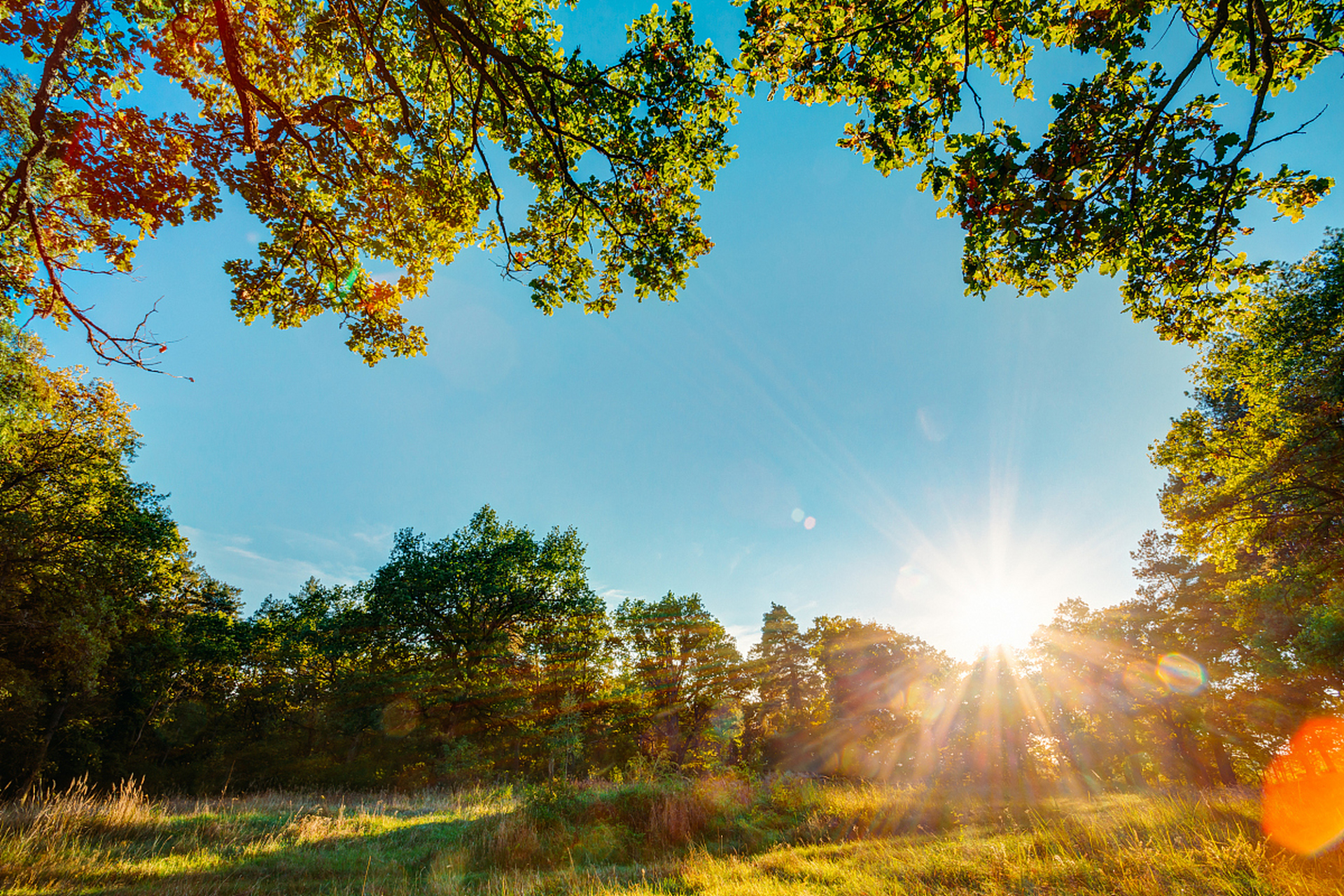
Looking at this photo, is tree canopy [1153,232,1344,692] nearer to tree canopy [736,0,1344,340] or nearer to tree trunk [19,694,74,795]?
tree canopy [736,0,1344,340]

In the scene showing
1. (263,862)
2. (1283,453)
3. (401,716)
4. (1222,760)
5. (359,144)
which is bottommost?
(1222,760)

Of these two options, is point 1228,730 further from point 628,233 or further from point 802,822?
point 628,233

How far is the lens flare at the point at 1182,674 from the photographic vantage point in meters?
24.3

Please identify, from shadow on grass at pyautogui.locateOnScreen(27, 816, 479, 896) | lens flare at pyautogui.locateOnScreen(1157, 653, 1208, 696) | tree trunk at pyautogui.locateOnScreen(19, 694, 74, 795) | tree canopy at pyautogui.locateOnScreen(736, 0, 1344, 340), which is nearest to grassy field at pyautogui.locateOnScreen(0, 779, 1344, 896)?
shadow on grass at pyautogui.locateOnScreen(27, 816, 479, 896)

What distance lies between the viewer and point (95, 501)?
16.1m

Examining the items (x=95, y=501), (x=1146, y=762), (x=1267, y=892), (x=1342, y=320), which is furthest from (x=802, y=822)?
(x=1146, y=762)

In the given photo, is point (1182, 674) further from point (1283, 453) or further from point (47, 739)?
point (47, 739)

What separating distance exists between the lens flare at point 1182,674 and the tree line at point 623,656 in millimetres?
150

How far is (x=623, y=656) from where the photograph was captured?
29.8 metres

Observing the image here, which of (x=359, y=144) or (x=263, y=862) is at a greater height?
(x=359, y=144)

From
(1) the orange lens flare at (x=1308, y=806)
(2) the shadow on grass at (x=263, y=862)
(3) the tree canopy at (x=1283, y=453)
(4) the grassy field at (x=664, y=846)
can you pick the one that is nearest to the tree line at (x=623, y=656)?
(3) the tree canopy at (x=1283, y=453)

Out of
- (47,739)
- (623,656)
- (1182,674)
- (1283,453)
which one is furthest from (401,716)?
(1182,674)

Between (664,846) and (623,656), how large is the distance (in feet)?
66.4

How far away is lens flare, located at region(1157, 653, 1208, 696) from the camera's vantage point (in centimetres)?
2431
